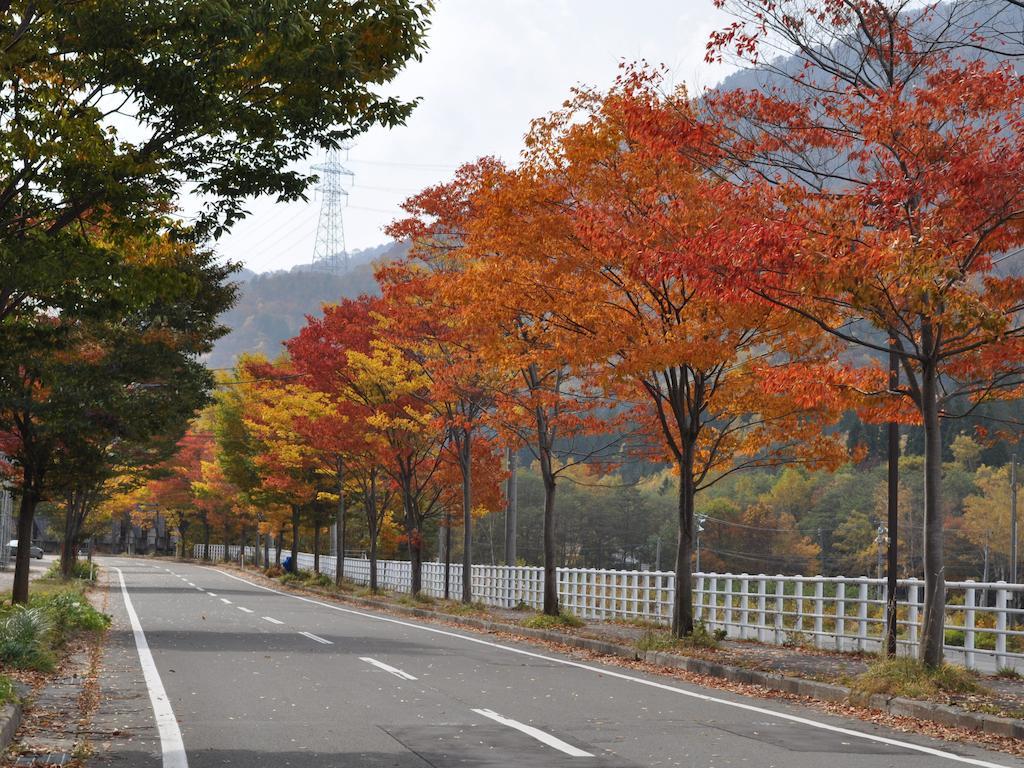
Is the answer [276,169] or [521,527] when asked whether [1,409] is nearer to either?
[276,169]

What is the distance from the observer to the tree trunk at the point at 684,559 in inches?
693

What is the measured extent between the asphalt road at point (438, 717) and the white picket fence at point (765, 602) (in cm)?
354

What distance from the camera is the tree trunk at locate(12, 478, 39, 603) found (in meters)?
21.2

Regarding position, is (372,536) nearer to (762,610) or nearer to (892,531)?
(762,610)

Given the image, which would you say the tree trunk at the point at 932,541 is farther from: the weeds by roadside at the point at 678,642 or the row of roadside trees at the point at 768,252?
the weeds by roadside at the point at 678,642

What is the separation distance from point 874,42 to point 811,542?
101 metres

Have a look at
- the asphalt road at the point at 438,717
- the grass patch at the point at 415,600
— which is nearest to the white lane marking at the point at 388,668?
the asphalt road at the point at 438,717

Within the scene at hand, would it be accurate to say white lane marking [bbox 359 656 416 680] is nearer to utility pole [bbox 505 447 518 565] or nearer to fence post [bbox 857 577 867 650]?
fence post [bbox 857 577 867 650]

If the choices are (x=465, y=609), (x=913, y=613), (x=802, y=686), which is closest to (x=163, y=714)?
(x=802, y=686)

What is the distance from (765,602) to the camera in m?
19.5

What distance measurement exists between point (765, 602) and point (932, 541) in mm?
7811

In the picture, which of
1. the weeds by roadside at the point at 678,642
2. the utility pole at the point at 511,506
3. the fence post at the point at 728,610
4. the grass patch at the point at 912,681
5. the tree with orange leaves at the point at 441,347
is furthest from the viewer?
the utility pole at the point at 511,506

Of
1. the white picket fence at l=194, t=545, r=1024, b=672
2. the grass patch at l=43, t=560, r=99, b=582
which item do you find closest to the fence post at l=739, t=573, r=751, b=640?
the white picket fence at l=194, t=545, r=1024, b=672

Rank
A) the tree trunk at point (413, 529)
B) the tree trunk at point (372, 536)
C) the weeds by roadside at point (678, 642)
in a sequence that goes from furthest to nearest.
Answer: the tree trunk at point (372, 536), the tree trunk at point (413, 529), the weeds by roadside at point (678, 642)
